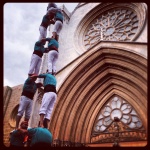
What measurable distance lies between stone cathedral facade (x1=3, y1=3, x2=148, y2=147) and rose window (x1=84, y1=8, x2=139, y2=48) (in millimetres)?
44

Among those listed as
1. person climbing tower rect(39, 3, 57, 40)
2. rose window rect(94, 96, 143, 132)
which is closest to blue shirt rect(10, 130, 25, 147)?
person climbing tower rect(39, 3, 57, 40)

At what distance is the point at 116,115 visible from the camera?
24.6 feet

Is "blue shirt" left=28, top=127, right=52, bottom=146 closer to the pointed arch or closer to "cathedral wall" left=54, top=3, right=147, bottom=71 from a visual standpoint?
the pointed arch

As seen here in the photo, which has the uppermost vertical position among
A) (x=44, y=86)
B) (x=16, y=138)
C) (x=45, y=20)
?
(x=45, y=20)

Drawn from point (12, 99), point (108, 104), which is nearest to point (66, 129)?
point (108, 104)

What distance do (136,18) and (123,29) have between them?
70 cm

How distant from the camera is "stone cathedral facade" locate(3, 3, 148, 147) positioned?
6.85 m

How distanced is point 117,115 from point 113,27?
4.06 meters

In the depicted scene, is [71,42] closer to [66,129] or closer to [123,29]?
[123,29]

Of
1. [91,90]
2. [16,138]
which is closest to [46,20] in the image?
[16,138]

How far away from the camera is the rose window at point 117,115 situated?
7.13 meters

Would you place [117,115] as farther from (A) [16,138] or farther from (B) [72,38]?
(A) [16,138]

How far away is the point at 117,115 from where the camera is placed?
24.6 feet

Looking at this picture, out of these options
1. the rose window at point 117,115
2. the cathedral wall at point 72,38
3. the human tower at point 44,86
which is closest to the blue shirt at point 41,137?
the human tower at point 44,86
